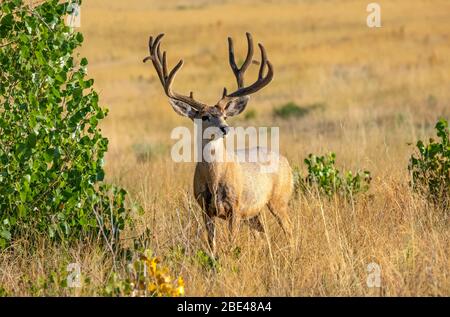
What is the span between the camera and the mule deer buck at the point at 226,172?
29.2 ft

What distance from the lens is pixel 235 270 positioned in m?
7.57

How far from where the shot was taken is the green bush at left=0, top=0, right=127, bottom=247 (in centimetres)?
794

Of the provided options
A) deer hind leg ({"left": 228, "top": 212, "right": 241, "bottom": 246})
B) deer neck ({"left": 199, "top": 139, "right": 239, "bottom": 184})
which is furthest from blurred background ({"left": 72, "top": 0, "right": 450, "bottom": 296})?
deer neck ({"left": 199, "top": 139, "right": 239, "bottom": 184})

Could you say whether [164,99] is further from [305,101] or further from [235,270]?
[235,270]

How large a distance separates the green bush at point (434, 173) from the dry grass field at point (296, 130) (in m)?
0.18

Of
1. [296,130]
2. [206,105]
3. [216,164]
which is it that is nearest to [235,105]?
[206,105]

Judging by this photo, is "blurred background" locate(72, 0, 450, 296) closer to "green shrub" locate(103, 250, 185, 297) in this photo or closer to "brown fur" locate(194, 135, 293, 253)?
"brown fur" locate(194, 135, 293, 253)

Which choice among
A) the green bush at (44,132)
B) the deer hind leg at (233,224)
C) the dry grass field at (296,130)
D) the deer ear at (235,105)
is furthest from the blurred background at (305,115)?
the deer ear at (235,105)

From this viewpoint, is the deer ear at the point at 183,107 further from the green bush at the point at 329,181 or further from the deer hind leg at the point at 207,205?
the green bush at the point at 329,181

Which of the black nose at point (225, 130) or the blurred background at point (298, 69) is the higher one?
the blurred background at point (298, 69)

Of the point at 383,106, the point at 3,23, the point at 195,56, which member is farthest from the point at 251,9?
the point at 3,23

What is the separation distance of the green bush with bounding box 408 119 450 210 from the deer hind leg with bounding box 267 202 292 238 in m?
1.24

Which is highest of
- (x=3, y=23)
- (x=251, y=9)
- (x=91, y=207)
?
(x=251, y=9)
